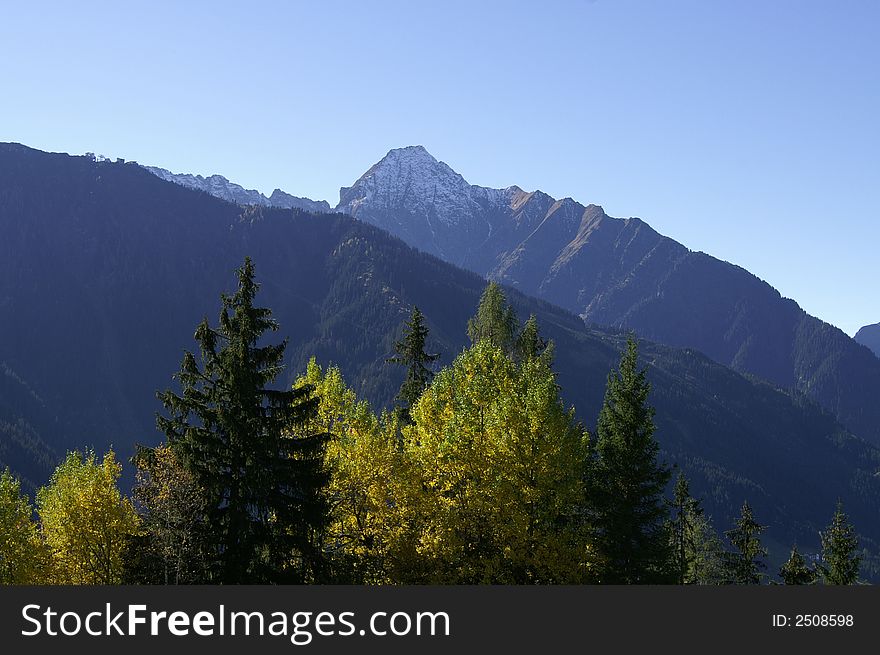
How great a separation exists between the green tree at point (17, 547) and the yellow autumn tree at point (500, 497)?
26.0 meters

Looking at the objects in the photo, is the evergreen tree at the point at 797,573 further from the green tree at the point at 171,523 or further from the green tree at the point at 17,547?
the green tree at the point at 17,547

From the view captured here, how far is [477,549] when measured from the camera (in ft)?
102

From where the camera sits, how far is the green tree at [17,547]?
150 ft

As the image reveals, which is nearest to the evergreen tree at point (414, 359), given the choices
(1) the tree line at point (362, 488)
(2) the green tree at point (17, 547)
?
(1) the tree line at point (362, 488)

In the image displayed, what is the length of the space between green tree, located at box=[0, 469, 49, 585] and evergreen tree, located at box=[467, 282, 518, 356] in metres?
31.1

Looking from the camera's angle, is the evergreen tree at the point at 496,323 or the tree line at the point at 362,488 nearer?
the tree line at the point at 362,488

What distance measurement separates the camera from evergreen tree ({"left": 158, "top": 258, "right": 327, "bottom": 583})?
31.1 meters

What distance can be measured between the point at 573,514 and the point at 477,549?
5198mm

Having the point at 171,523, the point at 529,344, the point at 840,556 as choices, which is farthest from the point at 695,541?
the point at 171,523

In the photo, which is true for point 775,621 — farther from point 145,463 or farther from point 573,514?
point 145,463

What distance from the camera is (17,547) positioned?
48.2m

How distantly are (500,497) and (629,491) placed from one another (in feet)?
34.7

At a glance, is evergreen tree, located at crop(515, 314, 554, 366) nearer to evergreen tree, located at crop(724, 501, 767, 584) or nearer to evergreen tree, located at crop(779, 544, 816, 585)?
evergreen tree, located at crop(724, 501, 767, 584)

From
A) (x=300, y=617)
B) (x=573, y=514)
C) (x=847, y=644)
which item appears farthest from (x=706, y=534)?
(x=300, y=617)
